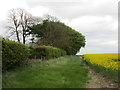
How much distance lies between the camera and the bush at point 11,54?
10.7m

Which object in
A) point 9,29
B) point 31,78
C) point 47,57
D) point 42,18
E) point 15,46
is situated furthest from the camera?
point 42,18

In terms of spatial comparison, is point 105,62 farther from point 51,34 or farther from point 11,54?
point 51,34

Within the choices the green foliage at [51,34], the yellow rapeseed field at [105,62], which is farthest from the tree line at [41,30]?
the yellow rapeseed field at [105,62]

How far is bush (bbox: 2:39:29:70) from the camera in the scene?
10672 mm

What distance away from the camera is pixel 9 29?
143 ft

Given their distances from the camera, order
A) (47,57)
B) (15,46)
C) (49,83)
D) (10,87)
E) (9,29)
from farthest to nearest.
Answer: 1. (9,29)
2. (47,57)
3. (15,46)
4. (49,83)
5. (10,87)

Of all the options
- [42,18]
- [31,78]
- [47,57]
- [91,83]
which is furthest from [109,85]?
[42,18]

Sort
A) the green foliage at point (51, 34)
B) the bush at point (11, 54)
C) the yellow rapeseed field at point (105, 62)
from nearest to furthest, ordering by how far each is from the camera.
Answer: the bush at point (11, 54)
the yellow rapeseed field at point (105, 62)
the green foliage at point (51, 34)

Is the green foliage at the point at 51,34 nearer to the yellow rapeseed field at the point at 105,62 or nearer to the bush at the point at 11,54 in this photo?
the yellow rapeseed field at the point at 105,62

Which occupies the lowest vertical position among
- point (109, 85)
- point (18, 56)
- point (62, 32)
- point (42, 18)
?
point (109, 85)

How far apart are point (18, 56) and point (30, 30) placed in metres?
35.6

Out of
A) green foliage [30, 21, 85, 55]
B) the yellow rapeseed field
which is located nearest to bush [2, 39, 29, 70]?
the yellow rapeseed field

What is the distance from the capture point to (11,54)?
11500mm

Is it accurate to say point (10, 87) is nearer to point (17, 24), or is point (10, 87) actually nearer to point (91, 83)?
point (91, 83)
